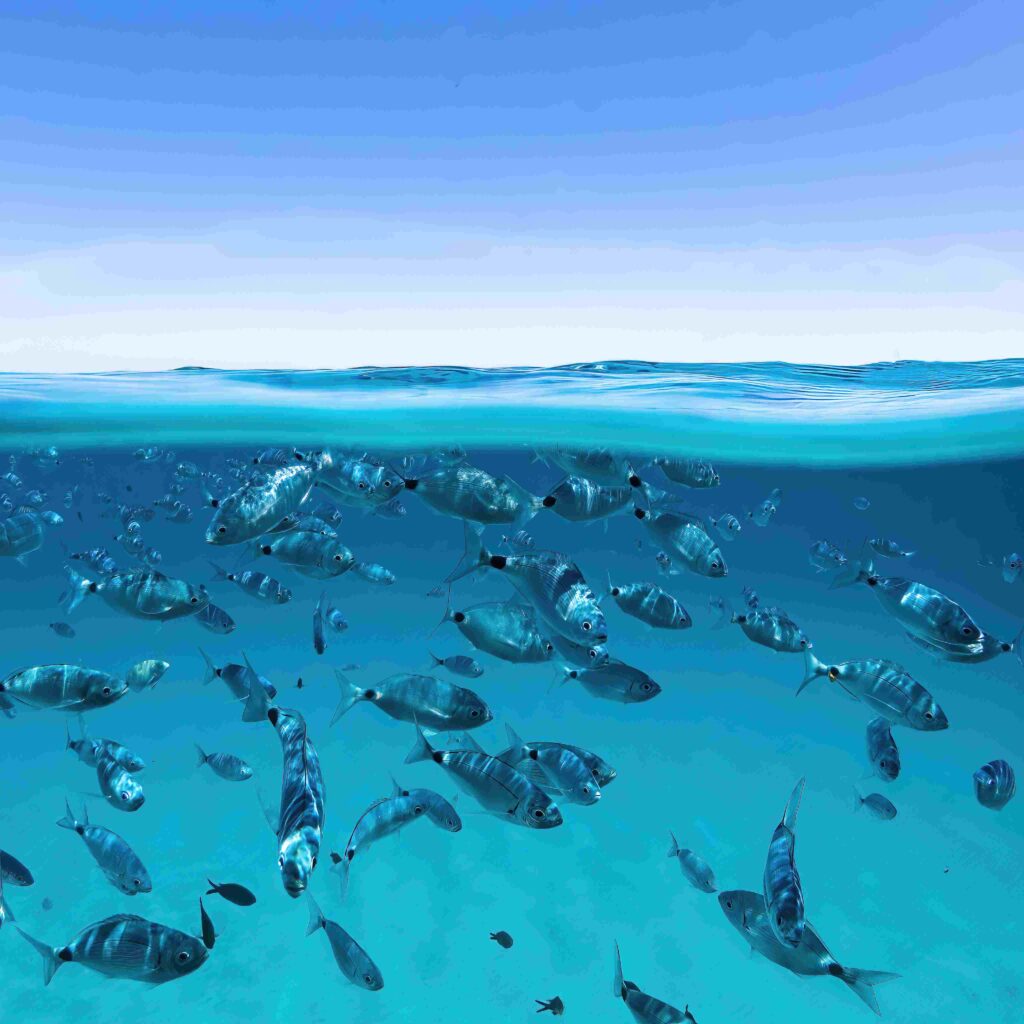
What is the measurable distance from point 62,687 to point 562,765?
3.22 meters

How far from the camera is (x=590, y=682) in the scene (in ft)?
16.9

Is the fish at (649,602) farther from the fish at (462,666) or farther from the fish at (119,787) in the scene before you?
the fish at (119,787)

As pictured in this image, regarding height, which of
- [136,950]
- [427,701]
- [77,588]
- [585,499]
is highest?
[585,499]

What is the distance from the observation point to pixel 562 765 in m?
4.73

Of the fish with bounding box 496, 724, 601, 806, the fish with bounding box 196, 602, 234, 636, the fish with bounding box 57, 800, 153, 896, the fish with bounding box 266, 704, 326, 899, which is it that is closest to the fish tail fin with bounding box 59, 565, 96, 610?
the fish with bounding box 196, 602, 234, 636

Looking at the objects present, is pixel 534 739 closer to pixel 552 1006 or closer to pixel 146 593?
pixel 552 1006

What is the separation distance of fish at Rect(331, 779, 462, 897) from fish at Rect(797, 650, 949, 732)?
2.57m

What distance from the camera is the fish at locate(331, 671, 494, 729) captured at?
4391 mm

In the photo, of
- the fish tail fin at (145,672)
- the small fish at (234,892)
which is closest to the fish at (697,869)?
the small fish at (234,892)

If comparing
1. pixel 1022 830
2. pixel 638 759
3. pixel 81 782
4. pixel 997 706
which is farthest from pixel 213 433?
pixel 997 706

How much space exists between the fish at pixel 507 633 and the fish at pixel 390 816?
108 centimetres

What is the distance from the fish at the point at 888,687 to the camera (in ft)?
15.7

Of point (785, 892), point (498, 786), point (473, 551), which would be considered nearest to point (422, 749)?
point (498, 786)

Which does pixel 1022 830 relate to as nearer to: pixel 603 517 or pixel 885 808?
pixel 885 808
